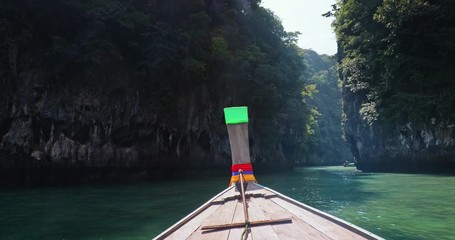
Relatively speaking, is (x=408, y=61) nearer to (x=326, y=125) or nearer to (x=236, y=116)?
(x=236, y=116)

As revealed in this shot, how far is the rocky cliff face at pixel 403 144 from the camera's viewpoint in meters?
18.2

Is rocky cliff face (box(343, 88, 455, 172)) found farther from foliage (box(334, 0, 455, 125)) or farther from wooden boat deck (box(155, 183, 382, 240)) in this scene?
wooden boat deck (box(155, 183, 382, 240))

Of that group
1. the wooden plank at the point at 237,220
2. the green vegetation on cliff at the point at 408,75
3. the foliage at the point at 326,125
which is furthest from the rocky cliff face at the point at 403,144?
the foliage at the point at 326,125

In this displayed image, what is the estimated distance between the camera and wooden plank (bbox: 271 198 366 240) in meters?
2.47

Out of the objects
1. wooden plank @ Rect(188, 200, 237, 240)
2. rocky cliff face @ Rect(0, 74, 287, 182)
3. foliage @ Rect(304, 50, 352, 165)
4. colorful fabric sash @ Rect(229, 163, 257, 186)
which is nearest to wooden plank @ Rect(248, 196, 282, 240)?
wooden plank @ Rect(188, 200, 237, 240)

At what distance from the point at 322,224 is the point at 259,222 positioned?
0.56 m

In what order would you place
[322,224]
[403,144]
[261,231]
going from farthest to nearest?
[403,144]
[322,224]
[261,231]

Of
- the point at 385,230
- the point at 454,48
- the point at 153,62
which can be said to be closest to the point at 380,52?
the point at 454,48

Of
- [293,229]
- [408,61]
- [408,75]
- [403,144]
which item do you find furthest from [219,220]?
[403,144]

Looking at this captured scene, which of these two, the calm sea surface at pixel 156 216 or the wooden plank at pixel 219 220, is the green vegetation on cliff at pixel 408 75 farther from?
the wooden plank at pixel 219 220

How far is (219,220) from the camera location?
321 cm

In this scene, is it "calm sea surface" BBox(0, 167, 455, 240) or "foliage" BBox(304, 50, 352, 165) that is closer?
"calm sea surface" BBox(0, 167, 455, 240)

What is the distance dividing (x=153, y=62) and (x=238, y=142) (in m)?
14.6

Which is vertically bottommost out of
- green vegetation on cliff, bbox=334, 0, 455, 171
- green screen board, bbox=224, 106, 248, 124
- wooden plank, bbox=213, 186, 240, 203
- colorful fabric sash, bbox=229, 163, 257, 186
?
wooden plank, bbox=213, 186, 240, 203
